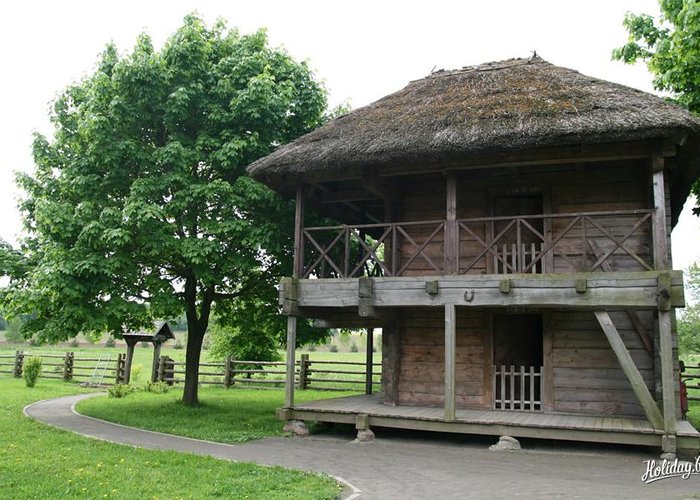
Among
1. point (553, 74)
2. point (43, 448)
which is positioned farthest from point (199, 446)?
point (553, 74)

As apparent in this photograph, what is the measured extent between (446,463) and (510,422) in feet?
4.99

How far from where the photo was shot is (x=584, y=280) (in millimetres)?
9516

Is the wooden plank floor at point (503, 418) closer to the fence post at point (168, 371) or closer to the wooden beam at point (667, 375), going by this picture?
the wooden beam at point (667, 375)

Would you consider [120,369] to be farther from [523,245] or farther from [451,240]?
[523,245]

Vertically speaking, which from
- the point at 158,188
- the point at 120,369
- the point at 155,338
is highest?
the point at 158,188

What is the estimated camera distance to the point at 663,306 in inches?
359

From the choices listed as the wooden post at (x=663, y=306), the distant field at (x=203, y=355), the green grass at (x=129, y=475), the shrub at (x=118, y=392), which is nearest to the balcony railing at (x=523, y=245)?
the wooden post at (x=663, y=306)

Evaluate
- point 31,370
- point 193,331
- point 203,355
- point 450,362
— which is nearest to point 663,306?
point 450,362

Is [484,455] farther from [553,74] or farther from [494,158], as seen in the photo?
[553,74]

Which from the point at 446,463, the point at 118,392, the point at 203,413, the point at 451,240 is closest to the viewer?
the point at 446,463

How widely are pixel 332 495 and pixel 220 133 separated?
9.01 meters

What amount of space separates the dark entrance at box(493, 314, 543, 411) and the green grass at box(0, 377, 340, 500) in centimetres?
490

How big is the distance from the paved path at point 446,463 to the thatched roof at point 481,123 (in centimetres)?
470

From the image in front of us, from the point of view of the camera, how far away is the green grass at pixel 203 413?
1141 cm
